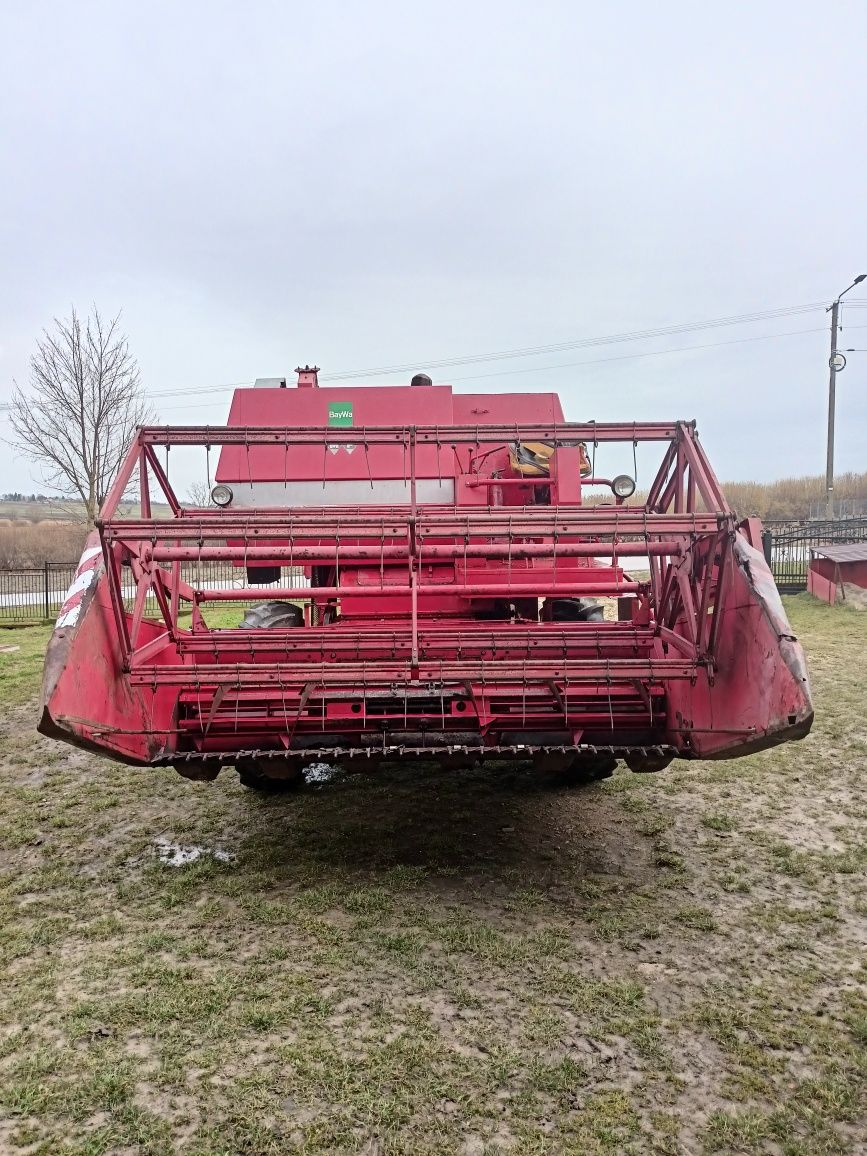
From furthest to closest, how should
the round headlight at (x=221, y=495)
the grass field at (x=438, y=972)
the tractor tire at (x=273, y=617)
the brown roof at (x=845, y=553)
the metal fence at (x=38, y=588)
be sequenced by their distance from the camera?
the metal fence at (x=38, y=588), the brown roof at (x=845, y=553), the tractor tire at (x=273, y=617), the round headlight at (x=221, y=495), the grass field at (x=438, y=972)

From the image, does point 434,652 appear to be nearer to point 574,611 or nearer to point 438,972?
point 438,972

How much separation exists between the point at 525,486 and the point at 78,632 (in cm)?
349

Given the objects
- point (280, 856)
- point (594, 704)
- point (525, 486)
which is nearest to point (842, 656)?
point (525, 486)

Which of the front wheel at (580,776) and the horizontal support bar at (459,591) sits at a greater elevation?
the horizontal support bar at (459,591)

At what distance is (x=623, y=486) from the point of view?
14.9 feet

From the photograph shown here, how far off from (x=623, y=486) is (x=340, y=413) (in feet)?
7.71

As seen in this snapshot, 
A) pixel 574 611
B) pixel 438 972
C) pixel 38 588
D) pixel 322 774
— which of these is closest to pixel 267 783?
pixel 322 774

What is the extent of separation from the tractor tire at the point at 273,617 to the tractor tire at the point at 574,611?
70.4 inches

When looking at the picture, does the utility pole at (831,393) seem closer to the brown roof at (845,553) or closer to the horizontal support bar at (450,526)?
the brown roof at (845,553)

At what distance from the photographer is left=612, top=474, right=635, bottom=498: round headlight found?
4516mm

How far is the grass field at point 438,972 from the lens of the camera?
6.21ft

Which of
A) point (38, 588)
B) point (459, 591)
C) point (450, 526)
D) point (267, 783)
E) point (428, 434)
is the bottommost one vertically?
point (267, 783)

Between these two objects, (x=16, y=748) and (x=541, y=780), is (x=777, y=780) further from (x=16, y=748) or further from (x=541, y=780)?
(x=16, y=748)

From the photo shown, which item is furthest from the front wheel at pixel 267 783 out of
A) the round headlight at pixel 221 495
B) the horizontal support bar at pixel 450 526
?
the round headlight at pixel 221 495
